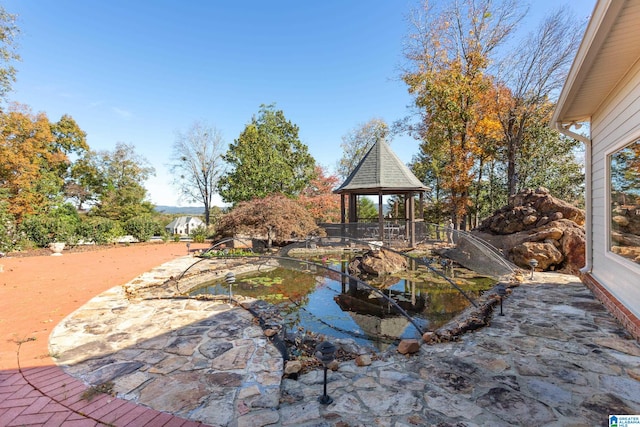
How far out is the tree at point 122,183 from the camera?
19.0 metres

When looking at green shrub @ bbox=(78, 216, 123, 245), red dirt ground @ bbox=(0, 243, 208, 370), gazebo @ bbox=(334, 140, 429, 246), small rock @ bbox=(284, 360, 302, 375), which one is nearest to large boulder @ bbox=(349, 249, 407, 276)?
gazebo @ bbox=(334, 140, 429, 246)

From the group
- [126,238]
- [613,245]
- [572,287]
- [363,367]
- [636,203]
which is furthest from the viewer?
[126,238]

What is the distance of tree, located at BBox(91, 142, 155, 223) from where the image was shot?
747 inches

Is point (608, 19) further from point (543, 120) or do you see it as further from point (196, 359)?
point (543, 120)

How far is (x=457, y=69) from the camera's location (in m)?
11.8

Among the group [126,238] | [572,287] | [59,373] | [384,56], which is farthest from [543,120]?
[126,238]

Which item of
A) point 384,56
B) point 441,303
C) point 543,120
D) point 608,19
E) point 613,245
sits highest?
point 384,56

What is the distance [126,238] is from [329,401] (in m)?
16.6

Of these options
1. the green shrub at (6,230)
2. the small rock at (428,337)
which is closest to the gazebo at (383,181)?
the small rock at (428,337)

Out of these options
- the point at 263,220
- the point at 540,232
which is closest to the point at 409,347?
the point at 540,232

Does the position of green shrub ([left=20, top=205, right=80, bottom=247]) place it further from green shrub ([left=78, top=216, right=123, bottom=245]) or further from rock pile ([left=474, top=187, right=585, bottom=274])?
rock pile ([left=474, top=187, right=585, bottom=274])

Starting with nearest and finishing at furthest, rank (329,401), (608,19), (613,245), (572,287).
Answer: (329,401) < (608,19) < (613,245) < (572,287)

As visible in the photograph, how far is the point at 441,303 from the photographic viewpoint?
5246 millimetres

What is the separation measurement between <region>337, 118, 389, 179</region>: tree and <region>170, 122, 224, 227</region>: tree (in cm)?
1063
